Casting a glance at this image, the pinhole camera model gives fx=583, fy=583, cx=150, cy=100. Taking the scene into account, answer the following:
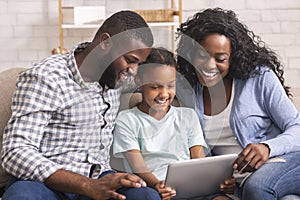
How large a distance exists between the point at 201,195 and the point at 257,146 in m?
0.24

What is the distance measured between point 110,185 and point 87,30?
2.07 meters

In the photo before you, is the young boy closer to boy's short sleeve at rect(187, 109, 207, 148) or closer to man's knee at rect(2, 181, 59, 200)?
boy's short sleeve at rect(187, 109, 207, 148)

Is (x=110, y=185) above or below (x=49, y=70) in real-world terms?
below

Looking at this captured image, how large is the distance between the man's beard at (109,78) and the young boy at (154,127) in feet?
0.28

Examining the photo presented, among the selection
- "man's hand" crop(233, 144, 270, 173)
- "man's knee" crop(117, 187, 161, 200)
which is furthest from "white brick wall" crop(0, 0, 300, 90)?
"man's knee" crop(117, 187, 161, 200)

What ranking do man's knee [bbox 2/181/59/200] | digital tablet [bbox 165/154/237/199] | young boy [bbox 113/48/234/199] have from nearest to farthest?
man's knee [bbox 2/181/59/200], digital tablet [bbox 165/154/237/199], young boy [bbox 113/48/234/199]

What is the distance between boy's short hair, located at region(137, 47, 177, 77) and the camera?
184 cm

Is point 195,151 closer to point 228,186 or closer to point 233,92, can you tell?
point 228,186

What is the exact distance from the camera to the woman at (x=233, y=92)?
1.96 metres

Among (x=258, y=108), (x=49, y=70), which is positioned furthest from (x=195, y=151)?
(x=49, y=70)

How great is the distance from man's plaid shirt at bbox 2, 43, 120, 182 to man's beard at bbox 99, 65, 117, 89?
0.02 meters

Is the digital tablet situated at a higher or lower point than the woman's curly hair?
lower

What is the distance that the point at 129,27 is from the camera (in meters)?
1.81

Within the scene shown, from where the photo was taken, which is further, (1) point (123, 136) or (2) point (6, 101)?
(2) point (6, 101)
